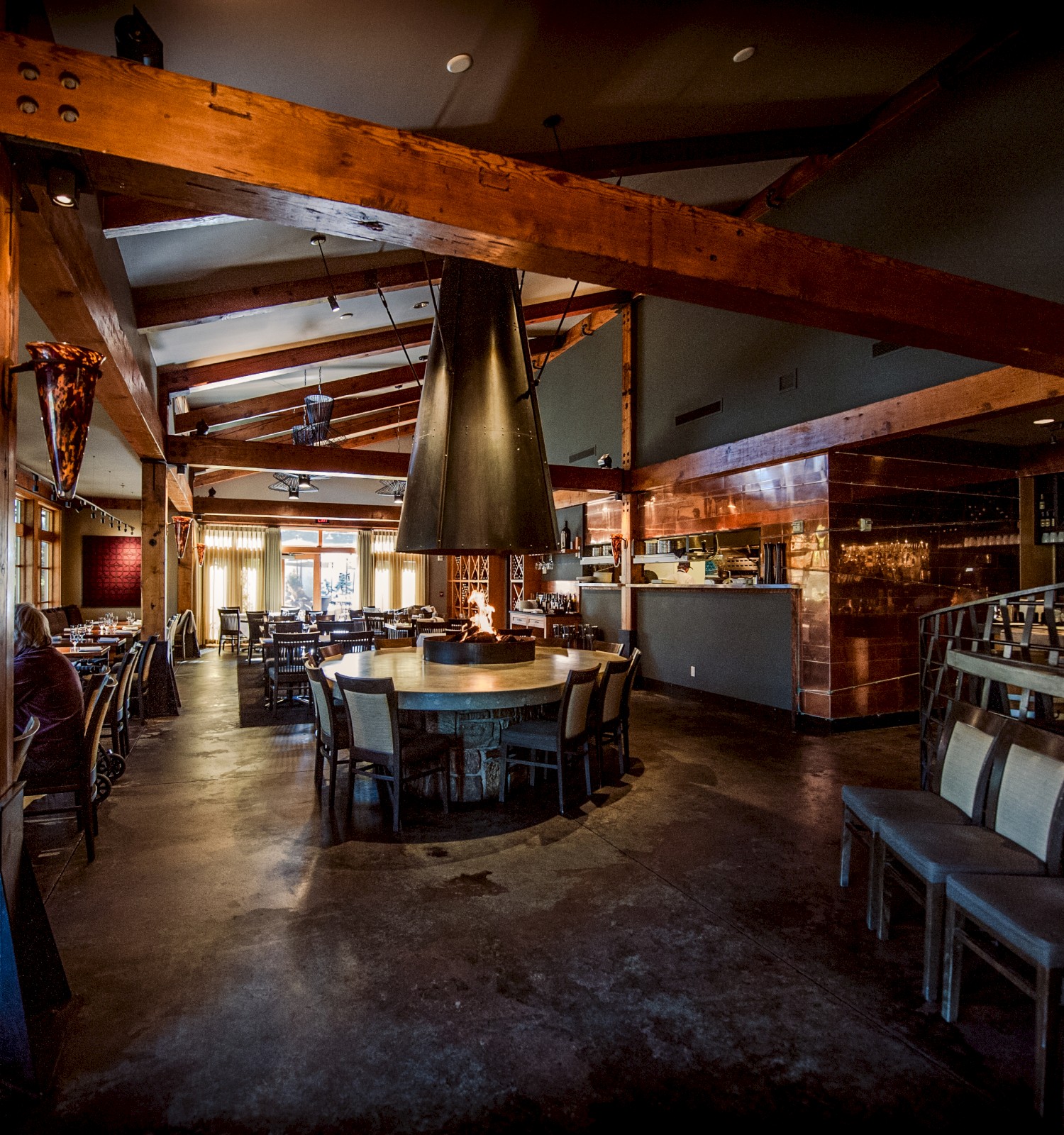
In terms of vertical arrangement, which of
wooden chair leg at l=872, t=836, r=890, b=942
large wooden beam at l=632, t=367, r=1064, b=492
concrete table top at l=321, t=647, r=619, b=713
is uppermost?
large wooden beam at l=632, t=367, r=1064, b=492

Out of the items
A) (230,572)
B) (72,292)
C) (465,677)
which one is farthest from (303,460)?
(230,572)

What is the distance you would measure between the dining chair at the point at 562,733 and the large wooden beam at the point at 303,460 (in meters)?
3.94

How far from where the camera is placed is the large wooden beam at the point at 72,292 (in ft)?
8.39

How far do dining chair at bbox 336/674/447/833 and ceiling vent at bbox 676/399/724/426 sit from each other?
5.50m

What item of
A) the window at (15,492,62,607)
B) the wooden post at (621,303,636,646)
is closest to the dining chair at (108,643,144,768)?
the window at (15,492,62,607)

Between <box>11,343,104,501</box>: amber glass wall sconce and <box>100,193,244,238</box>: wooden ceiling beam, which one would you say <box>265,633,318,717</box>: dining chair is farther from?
<box>11,343,104,501</box>: amber glass wall sconce

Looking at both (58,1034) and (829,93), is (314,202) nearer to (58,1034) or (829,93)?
(58,1034)

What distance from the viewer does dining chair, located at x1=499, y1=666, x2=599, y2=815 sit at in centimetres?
400

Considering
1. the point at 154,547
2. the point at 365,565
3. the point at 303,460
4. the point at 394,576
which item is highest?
the point at 303,460

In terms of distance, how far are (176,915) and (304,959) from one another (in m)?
0.75

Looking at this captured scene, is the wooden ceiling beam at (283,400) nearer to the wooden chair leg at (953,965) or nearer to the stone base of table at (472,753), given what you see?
the stone base of table at (472,753)

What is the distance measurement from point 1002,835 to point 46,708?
14.5ft

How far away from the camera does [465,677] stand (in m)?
4.47

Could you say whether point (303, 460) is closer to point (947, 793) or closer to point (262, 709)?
point (262, 709)
